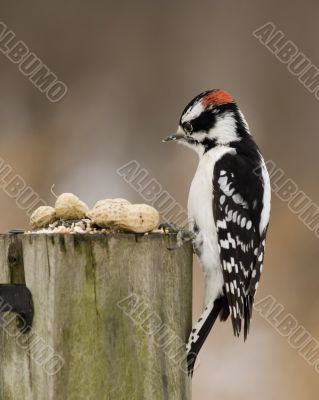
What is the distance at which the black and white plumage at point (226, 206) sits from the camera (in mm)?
2736

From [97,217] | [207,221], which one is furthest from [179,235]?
[207,221]

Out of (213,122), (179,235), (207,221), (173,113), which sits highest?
(173,113)

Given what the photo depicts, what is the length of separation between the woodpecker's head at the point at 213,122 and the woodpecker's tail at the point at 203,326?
0.76m

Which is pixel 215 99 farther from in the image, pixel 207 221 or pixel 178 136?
pixel 207 221

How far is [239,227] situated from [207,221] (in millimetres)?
130

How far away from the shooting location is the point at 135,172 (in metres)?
4.55

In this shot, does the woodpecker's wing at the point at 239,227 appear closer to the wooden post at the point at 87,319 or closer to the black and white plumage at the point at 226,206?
the black and white plumage at the point at 226,206

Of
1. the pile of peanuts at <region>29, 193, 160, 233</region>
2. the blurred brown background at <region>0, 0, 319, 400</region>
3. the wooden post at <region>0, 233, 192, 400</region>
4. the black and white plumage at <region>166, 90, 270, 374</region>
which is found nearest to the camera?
the wooden post at <region>0, 233, 192, 400</region>

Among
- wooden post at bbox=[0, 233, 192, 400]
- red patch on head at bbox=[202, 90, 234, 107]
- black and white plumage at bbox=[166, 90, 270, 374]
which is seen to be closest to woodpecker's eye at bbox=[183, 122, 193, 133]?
black and white plumage at bbox=[166, 90, 270, 374]

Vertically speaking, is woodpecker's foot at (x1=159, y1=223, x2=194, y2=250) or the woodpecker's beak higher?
the woodpecker's beak

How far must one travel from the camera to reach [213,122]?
124 inches

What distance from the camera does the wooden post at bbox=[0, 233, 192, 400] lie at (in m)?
1.88

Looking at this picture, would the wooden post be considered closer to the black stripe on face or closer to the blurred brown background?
the black stripe on face

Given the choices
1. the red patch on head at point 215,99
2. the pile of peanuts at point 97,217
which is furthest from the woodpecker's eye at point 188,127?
the pile of peanuts at point 97,217
